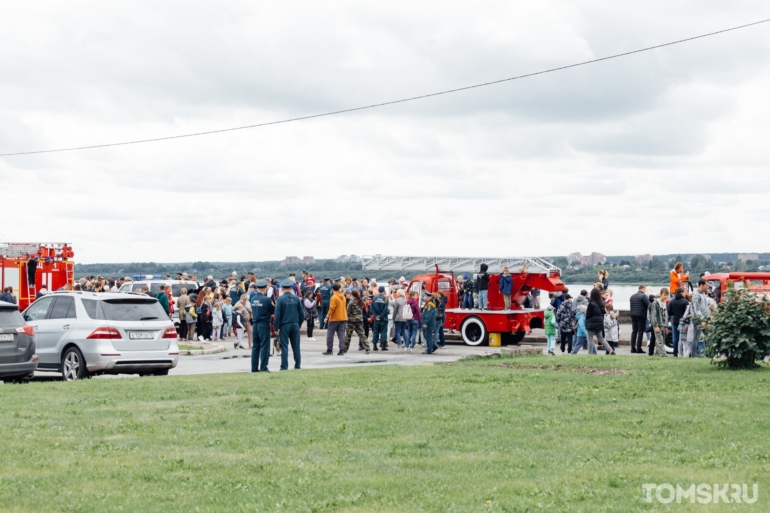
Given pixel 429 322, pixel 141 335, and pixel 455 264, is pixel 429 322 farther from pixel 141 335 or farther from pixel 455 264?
pixel 141 335

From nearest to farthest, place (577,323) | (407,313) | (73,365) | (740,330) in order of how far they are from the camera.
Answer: (740,330) → (73,365) → (577,323) → (407,313)

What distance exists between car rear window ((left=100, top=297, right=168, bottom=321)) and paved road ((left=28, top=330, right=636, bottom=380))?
2115 mm

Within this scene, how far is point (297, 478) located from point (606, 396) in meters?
6.29

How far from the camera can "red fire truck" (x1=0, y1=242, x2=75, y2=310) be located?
34.8 m

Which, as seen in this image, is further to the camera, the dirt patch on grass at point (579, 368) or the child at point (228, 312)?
the child at point (228, 312)

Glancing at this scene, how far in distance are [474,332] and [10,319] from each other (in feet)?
51.3

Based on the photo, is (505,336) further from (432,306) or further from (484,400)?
(484,400)

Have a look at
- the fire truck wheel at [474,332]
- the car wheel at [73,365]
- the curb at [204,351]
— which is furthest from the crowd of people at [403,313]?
the car wheel at [73,365]

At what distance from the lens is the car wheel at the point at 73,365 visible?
57.3 feet

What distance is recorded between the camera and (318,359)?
24203mm

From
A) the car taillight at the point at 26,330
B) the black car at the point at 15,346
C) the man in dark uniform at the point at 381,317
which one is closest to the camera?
the black car at the point at 15,346

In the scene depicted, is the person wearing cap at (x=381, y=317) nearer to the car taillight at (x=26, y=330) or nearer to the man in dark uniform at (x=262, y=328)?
the man in dark uniform at (x=262, y=328)

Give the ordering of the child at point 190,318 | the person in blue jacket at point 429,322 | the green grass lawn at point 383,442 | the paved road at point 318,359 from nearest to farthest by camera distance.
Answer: the green grass lawn at point 383,442 < the paved road at point 318,359 < the person in blue jacket at point 429,322 < the child at point 190,318

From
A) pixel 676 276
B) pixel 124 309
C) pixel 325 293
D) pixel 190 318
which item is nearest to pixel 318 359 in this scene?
pixel 325 293
